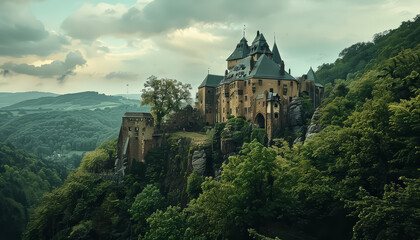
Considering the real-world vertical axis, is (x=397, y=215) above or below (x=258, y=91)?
below

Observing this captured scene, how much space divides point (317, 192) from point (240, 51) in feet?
204

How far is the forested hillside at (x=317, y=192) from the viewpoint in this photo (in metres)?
21.1

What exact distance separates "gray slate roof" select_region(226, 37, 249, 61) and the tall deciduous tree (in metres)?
19.5

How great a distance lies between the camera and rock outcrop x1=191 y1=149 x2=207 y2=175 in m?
56.0

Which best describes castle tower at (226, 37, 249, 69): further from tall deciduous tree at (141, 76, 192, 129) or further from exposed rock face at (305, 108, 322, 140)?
exposed rock face at (305, 108, 322, 140)

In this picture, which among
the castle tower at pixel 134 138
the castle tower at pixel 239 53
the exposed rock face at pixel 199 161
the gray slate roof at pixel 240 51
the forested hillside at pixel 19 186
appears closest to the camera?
the exposed rock face at pixel 199 161

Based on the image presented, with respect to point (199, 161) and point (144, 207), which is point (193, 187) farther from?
point (144, 207)

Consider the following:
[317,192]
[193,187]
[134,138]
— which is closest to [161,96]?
[134,138]

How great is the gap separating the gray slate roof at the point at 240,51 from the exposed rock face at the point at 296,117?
27.4 m

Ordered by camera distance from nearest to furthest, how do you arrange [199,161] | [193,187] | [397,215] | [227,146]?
[397,215]
[193,187]
[199,161]
[227,146]

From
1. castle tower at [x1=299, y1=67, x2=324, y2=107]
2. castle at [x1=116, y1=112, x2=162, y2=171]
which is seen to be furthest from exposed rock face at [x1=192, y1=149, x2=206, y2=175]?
castle tower at [x1=299, y1=67, x2=324, y2=107]

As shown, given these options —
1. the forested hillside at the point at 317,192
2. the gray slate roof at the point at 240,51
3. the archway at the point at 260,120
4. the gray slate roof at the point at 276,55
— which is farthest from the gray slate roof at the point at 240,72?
the forested hillside at the point at 317,192

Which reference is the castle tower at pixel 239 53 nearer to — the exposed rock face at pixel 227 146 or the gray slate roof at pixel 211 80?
the gray slate roof at pixel 211 80

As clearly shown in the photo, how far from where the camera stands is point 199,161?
187 ft
